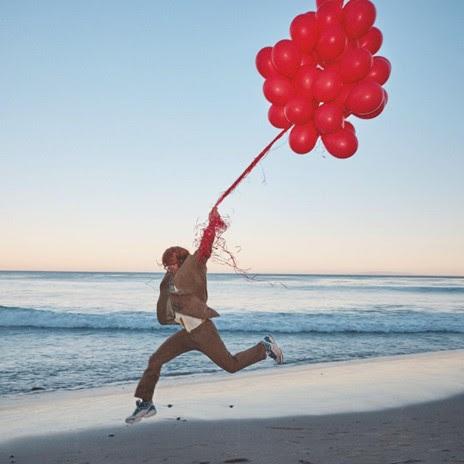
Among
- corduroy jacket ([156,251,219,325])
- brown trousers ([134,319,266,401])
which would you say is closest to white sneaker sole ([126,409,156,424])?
brown trousers ([134,319,266,401])

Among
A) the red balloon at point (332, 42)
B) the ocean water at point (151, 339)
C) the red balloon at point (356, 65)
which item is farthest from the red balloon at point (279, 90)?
the ocean water at point (151, 339)

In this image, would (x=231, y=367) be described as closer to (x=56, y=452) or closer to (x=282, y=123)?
(x=56, y=452)

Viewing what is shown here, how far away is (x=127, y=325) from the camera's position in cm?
1744

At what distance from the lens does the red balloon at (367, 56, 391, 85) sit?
5.24 m

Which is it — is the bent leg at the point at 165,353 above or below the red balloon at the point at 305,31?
below

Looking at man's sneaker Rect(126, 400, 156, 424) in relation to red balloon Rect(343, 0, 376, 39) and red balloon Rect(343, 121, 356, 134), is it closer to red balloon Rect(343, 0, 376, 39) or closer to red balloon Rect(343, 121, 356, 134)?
red balloon Rect(343, 121, 356, 134)

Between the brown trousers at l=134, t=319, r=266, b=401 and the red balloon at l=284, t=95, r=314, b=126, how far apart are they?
2256mm

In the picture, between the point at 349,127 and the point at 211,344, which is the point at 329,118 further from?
the point at 211,344

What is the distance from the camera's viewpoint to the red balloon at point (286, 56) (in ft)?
17.3

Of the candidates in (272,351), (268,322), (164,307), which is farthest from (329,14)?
(268,322)

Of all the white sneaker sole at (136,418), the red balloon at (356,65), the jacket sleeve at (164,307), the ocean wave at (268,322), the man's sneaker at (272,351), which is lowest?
the ocean wave at (268,322)

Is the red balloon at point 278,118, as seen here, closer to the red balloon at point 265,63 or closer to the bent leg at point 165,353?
the red balloon at point 265,63

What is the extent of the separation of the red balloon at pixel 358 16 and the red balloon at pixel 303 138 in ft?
3.35

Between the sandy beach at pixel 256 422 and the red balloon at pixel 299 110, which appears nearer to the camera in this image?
the sandy beach at pixel 256 422
